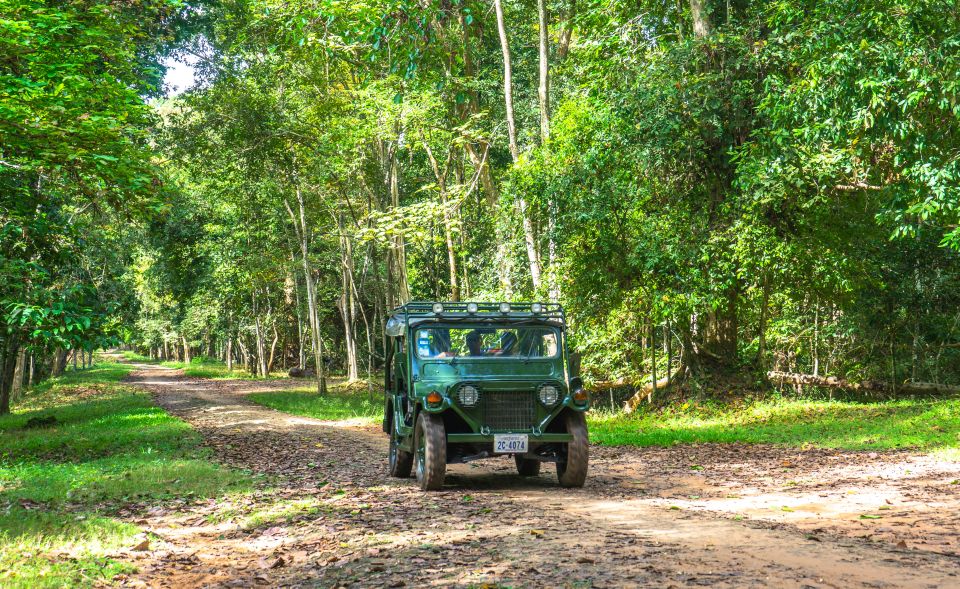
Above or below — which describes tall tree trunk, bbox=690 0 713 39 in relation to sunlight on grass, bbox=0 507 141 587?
above

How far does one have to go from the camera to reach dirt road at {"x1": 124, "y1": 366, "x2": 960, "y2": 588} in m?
6.22

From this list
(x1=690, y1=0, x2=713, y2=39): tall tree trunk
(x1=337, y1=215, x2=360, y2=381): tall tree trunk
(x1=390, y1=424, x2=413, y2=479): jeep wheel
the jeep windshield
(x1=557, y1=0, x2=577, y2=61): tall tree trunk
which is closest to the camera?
the jeep windshield

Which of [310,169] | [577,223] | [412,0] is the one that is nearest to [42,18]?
[412,0]

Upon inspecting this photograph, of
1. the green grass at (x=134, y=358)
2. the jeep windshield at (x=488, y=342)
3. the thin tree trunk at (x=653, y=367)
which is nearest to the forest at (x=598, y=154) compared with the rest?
the thin tree trunk at (x=653, y=367)

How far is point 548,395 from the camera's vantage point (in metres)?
10.9

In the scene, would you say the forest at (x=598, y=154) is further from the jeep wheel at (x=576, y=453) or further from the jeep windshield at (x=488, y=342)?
the jeep wheel at (x=576, y=453)

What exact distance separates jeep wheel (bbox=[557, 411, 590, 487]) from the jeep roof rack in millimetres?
1478

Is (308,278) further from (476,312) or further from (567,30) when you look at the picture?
(476,312)

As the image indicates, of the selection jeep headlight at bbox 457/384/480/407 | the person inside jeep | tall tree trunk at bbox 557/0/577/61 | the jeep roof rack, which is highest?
tall tree trunk at bbox 557/0/577/61

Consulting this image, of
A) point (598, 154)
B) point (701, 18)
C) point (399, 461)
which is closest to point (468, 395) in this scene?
point (399, 461)

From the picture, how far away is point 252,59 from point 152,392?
18.1 metres

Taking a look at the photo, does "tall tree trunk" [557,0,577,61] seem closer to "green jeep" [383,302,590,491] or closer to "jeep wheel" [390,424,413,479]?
"green jeep" [383,302,590,491]

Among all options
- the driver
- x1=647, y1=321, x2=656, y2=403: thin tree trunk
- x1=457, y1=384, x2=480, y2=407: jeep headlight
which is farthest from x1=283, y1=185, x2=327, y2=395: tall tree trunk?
x1=457, y1=384, x2=480, y2=407: jeep headlight

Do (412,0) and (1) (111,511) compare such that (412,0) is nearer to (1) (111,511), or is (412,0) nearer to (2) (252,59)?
(1) (111,511)
